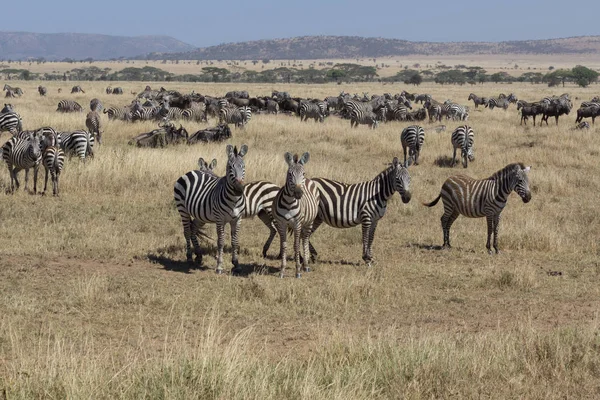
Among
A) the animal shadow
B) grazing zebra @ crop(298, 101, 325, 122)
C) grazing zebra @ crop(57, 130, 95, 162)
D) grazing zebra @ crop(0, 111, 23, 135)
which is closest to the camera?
grazing zebra @ crop(57, 130, 95, 162)

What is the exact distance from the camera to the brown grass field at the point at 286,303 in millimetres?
5664

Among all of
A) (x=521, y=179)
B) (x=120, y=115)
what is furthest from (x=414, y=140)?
(x=120, y=115)

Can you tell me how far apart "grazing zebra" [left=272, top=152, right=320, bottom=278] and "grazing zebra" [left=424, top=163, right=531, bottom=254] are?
110 inches

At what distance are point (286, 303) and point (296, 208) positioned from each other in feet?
5.11

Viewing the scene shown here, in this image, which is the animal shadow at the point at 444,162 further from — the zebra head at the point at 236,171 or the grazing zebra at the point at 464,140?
the zebra head at the point at 236,171

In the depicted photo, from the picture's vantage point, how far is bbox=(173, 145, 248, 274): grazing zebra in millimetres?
9594

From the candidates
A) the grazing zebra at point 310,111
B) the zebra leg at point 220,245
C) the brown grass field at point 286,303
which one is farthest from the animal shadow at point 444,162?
the zebra leg at point 220,245

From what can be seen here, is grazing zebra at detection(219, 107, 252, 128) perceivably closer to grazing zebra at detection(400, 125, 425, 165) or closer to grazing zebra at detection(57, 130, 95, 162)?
grazing zebra at detection(400, 125, 425, 165)

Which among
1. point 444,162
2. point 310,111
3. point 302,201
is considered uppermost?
point 310,111

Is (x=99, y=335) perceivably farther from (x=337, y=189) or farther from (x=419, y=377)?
(x=337, y=189)

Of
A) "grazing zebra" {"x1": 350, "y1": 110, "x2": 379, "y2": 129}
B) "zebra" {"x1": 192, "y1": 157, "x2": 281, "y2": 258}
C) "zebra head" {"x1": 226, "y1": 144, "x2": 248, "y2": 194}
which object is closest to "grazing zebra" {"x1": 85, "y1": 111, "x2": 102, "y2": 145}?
"grazing zebra" {"x1": 350, "y1": 110, "x2": 379, "y2": 129}

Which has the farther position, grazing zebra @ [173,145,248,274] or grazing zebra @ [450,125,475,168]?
grazing zebra @ [450,125,475,168]

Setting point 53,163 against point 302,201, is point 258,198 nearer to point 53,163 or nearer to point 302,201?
point 302,201

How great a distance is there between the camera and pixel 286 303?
8.56 m
